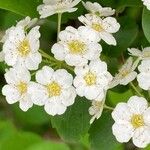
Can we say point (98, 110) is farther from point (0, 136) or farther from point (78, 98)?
point (0, 136)

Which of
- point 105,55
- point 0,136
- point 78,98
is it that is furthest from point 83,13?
point 0,136

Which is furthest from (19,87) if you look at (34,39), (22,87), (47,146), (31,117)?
(31,117)

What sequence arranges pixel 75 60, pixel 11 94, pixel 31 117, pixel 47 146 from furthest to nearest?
1. pixel 31 117
2. pixel 47 146
3. pixel 11 94
4. pixel 75 60

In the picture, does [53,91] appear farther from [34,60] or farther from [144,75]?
[144,75]

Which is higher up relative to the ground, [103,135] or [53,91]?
[53,91]

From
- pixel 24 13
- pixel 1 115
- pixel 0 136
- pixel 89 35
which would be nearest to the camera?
pixel 89 35

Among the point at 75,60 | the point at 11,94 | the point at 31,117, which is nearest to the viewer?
the point at 75,60

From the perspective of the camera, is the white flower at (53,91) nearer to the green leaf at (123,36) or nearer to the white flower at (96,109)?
the white flower at (96,109)
